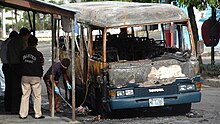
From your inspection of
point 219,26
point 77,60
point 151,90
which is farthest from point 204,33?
point 151,90

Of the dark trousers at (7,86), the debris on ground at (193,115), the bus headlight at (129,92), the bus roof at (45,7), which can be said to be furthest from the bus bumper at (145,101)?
the dark trousers at (7,86)

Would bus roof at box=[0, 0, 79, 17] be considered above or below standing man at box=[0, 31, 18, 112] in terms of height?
above

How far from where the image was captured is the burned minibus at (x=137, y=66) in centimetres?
1228

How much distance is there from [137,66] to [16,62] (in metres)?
3.16

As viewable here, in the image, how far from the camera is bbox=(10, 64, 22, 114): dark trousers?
544 inches

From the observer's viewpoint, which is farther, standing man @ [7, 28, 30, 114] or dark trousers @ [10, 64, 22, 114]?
dark trousers @ [10, 64, 22, 114]

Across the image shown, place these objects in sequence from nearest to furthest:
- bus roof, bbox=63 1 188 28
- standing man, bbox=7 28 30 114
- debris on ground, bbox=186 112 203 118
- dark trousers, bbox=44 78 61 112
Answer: bus roof, bbox=63 1 188 28, debris on ground, bbox=186 112 203 118, standing man, bbox=7 28 30 114, dark trousers, bbox=44 78 61 112

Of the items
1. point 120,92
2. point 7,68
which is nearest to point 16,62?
point 7,68

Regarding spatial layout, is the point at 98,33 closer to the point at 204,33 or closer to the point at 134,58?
the point at 134,58

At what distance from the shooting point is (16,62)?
13719 mm

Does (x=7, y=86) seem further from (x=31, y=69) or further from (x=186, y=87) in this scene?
(x=186, y=87)

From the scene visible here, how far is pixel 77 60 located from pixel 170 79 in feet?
10.3

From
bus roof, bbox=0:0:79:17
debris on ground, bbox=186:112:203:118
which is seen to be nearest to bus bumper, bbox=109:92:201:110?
debris on ground, bbox=186:112:203:118

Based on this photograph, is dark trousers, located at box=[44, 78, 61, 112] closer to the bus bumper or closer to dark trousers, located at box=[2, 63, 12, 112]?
dark trousers, located at box=[2, 63, 12, 112]
